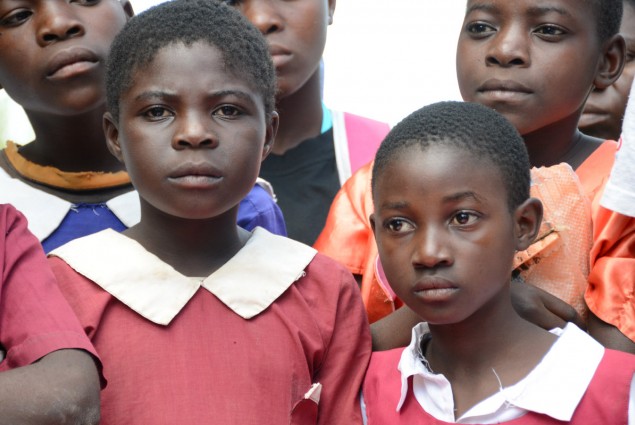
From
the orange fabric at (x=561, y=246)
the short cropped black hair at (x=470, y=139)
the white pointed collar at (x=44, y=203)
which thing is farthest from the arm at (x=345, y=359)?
the white pointed collar at (x=44, y=203)

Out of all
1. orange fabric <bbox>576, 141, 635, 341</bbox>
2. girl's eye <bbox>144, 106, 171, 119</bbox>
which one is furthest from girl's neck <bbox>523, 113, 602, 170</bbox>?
girl's eye <bbox>144, 106, 171, 119</bbox>

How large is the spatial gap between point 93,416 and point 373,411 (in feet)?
1.84

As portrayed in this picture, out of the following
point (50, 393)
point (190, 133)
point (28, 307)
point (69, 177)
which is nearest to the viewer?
point (50, 393)

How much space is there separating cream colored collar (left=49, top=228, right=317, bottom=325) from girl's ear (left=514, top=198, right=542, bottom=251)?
412 mm

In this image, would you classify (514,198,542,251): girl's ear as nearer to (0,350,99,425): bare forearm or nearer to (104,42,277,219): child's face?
(104,42,277,219): child's face

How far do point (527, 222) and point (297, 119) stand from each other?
1.19 metres

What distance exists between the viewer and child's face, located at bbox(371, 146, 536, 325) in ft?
6.56

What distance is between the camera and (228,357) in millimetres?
2064

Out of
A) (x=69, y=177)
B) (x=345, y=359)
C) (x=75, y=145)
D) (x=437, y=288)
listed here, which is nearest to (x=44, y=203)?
(x=69, y=177)

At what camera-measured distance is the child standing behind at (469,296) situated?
1.96m

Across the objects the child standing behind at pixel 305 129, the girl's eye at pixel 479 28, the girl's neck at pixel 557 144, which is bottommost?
the child standing behind at pixel 305 129

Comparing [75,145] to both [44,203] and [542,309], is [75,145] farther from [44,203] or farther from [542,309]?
[542,309]

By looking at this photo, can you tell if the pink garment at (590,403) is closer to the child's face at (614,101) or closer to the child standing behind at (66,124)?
the child standing behind at (66,124)

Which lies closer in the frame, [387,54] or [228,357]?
[228,357]
